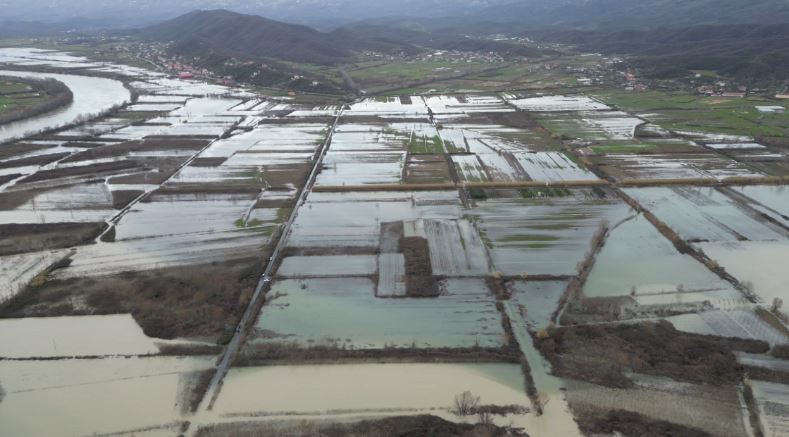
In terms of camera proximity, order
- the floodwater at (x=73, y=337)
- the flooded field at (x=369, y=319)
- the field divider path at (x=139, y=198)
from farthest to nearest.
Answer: the field divider path at (x=139, y=198) → the flooded field at (x=369, y=319) → the floodwater at (x=73, y=337)

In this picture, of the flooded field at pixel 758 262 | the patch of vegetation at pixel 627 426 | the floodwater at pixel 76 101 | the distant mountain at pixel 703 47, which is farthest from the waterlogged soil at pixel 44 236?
the distant mountain at pixel 703 47

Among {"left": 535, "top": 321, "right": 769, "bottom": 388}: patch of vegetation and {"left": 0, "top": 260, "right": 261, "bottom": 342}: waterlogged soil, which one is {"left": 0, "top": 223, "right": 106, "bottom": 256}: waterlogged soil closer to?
{"left": 0, "top": 260, "right": 261, "bottom": 342}: waterlogged soil

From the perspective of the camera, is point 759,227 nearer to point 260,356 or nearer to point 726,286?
point 726,286

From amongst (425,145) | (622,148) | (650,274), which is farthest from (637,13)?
(650,274)

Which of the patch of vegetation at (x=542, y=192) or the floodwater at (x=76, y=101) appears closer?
the patch of vegetation at (x=542, y=192)

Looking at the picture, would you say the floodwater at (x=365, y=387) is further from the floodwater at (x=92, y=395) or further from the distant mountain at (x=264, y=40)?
the distant mountain at (x=264, y=40)
